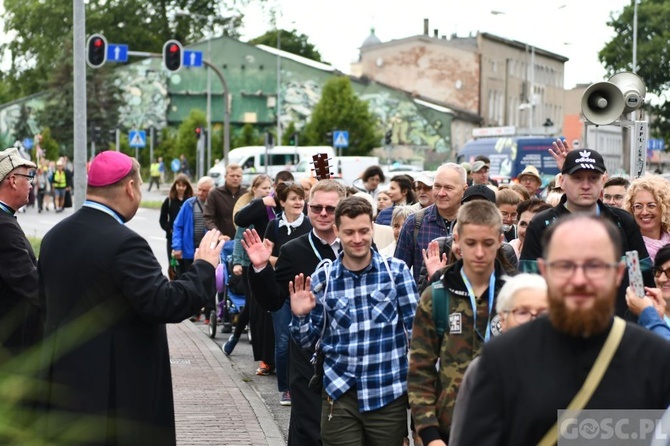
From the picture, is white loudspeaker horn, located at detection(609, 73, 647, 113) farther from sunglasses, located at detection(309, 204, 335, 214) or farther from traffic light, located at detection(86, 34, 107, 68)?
traffic light, located at detection(86, 34, 107, 68)

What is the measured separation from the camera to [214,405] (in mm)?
10602

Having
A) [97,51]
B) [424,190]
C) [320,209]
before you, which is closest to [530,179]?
[424,190]

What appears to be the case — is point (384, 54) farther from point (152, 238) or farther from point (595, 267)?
point (595, 267)

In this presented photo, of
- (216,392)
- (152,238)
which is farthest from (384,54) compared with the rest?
(216,392)

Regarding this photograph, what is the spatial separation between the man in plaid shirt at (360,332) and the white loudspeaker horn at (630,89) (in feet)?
20.2

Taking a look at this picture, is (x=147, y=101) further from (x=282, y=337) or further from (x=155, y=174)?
(x=282, y=337)

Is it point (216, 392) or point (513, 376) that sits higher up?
point (513, 376)

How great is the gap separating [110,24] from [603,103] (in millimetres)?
85569

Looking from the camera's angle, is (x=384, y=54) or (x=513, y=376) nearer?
(x=513, y=376)

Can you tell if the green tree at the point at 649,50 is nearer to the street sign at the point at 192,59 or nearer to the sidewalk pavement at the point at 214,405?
the street sign at the point at 192,59

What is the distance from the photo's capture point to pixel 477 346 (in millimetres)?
5395

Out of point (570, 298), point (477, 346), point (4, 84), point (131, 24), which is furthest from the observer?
point (4, 84)

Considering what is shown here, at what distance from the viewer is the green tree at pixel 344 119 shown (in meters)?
70.3

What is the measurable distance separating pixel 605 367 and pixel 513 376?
0.77 ft
